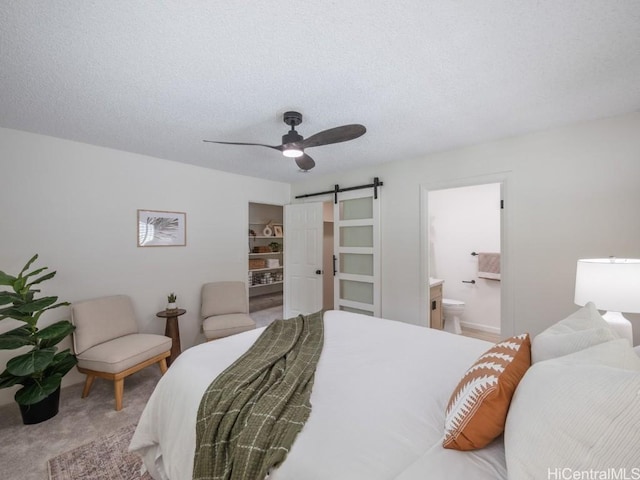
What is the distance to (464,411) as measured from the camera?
37.3 inches

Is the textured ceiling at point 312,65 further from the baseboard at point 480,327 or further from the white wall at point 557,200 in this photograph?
the baseboard at point 480,327

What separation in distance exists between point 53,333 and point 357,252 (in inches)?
126

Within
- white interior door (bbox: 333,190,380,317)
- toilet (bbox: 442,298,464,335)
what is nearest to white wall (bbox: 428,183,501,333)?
toilet (bbox: 442,298,464,335)

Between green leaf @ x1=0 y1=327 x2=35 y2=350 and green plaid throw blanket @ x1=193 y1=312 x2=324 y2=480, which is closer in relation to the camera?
green plaid throw blanket @ x1=193 y1=312 x2=324 y2=480

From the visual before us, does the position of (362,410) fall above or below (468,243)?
below

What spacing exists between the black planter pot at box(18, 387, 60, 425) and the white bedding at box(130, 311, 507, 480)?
127 centimetres

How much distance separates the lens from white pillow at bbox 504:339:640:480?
0.62 meters

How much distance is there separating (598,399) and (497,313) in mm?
4140

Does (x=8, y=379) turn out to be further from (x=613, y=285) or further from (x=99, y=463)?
(x=613, y=285)

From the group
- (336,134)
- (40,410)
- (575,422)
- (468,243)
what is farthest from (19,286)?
(468,243)

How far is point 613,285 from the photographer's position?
1808mm

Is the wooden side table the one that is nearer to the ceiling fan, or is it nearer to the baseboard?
the ceiling fan

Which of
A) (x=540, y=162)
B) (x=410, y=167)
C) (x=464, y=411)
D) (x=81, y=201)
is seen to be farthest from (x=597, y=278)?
(x=81, y=201)

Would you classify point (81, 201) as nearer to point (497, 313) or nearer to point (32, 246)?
point (32, 246)
